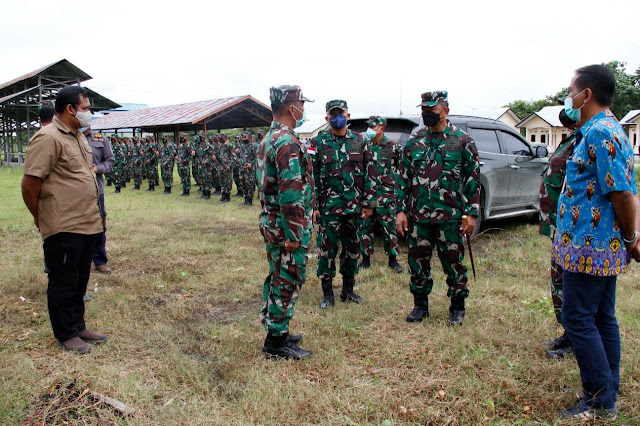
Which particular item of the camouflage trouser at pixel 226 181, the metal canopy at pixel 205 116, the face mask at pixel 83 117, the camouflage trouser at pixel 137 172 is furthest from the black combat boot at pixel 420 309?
the metal canopy at pixel 205 116

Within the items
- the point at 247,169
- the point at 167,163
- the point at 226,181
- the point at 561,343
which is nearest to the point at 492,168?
the point at 561,343

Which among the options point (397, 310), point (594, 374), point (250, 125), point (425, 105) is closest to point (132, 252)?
point (397, 310)

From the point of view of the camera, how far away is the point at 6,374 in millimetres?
2967

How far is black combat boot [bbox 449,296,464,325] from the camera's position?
382 centimetres

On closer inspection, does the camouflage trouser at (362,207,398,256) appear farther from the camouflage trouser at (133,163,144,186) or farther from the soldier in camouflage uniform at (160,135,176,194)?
the camouflage trouser at (133,163,144,186)

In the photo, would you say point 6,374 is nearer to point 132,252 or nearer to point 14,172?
point 132,252

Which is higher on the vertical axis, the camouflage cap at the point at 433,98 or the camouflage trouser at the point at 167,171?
the camouflage cap at the point at 433,98

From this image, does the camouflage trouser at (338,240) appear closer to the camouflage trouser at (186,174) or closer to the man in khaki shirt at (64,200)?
the man in khaki shirt at (64,200)

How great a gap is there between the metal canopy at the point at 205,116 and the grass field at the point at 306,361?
13680 mm

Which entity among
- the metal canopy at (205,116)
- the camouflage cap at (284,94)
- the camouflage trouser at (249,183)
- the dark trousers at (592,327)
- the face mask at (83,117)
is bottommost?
the dark trousers at (592,327)

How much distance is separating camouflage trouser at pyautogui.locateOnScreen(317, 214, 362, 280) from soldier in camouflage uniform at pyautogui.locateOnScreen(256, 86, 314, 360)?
3.44 feet

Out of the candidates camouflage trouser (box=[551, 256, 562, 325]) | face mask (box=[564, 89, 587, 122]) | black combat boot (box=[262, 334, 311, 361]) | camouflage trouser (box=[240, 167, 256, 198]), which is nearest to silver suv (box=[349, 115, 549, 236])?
camouflage trouser (box=[551, 256, 562, 325])

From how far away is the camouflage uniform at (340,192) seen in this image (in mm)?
4250

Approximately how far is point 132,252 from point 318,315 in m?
3.56
